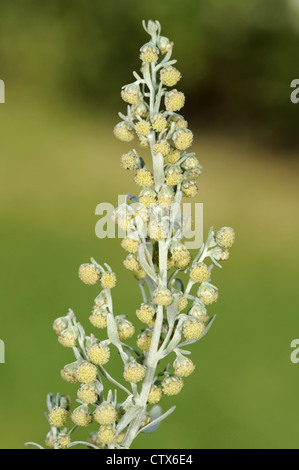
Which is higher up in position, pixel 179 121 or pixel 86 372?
pixel 179 121

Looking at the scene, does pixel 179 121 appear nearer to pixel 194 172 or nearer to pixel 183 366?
pixel 194 172

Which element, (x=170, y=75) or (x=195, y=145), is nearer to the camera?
(x=170, y=75)

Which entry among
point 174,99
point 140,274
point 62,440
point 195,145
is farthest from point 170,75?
point 195,145

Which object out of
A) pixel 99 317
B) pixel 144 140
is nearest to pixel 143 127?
pixel 144 140

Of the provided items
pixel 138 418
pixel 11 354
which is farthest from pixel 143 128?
pixel 11 354

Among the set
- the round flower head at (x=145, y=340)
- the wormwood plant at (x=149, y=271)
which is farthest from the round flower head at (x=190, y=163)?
the round flower head at (x=145, y=340)

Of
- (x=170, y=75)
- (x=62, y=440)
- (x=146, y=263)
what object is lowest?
(x=62, y=440)

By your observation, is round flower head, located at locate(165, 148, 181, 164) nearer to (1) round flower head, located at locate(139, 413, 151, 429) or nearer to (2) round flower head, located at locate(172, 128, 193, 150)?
(2) round flower head, located at locate(172, 128, 193, 150)
